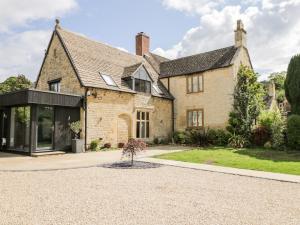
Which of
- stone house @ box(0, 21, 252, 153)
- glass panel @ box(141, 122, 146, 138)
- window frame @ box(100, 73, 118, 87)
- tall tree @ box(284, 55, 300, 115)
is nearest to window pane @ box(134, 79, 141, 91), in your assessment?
stone house @ box(0, 21, 252, 153)

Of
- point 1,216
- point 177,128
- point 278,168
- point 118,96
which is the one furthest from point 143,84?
point 1,216

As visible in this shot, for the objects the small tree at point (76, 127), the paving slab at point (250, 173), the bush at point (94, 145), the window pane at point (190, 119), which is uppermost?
the window pane at point (190, 119)

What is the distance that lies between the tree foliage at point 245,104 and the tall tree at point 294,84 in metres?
2.83

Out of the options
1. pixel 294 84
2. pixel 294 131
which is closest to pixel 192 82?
pixel 294 84

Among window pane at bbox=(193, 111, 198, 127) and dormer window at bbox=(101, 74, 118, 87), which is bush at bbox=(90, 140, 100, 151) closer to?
dormer window at bbox=(101, 74, 118, 87)

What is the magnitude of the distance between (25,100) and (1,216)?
1015 centimetres

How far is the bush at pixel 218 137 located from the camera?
65.5ft

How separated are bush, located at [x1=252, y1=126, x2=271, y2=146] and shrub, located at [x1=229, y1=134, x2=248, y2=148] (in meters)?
0.69

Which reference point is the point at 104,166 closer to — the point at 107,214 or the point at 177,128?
the point at 107,214

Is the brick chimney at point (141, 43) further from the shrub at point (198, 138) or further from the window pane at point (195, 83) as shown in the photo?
the shrub at point (198, 138)

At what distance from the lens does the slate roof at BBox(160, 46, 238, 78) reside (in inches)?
858

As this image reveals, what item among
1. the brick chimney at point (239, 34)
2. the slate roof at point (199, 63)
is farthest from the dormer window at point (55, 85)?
the brick chimney at point (239, 34)

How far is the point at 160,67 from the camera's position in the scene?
2680cm

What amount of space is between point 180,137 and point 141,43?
36.3ft
